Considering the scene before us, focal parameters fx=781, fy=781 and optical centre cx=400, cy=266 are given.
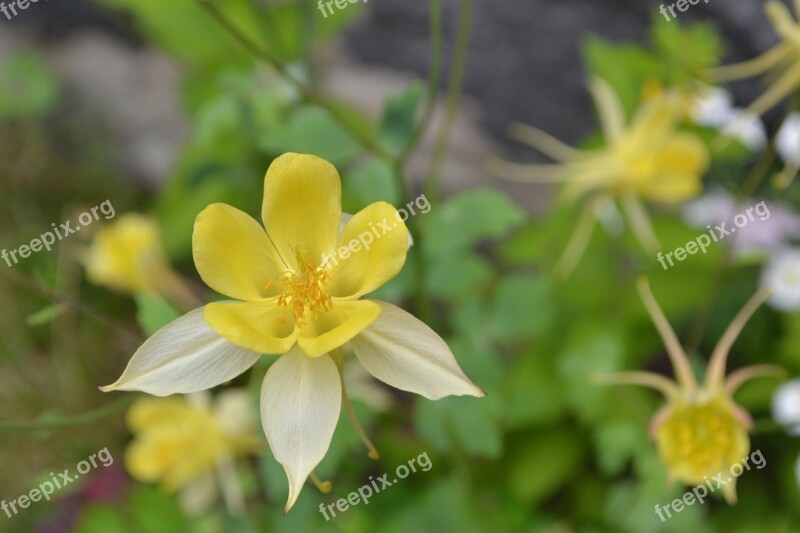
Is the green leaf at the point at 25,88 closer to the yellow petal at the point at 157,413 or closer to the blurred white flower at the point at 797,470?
the yellow petal at the point at 157,413

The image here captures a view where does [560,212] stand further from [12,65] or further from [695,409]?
[12,65]

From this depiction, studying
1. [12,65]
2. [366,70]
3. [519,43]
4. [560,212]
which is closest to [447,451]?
[560,212]

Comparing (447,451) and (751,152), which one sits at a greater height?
(751,152)

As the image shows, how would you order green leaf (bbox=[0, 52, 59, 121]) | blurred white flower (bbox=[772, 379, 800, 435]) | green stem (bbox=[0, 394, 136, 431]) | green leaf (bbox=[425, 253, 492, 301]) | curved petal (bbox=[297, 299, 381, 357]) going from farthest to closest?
green leaf (bbox=[0, 52, 59, 121]) < blurred white flower (bbox=[772, 379, 800, 435]) < green leaf (bbox=[425, 253, 492, 301]) < green stem (bbox=[0, 394, 136, 431]) < curved petal (bbox=[297, 299, 381, 357])

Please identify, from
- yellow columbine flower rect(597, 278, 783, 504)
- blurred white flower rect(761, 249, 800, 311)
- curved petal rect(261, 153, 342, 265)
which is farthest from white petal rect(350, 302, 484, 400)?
blurred white flower rect(761, 249, 800, 311)

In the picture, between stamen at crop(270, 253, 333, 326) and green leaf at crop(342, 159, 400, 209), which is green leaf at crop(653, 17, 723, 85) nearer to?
green leaf at crop(342, 159, 400, 209)
